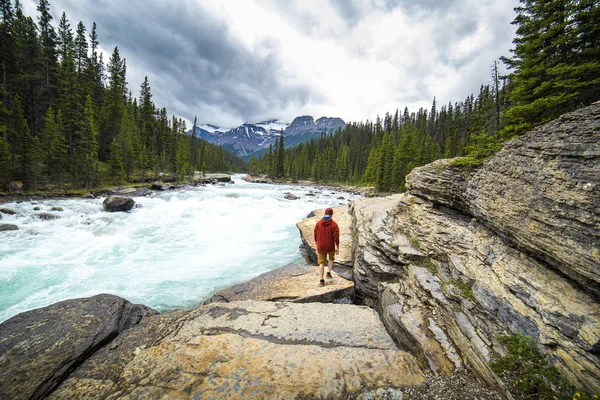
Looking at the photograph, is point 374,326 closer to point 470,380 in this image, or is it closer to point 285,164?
point 470,380

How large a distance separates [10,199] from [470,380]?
32579 millimetres

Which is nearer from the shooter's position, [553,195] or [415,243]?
[553,195]

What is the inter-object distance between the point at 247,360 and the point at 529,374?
4.39 m

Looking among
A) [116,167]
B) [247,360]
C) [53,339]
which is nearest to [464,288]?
[247,360]

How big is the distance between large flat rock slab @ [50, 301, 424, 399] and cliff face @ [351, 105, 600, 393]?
939 mm

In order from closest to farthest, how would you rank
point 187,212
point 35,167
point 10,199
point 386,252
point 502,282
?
1. point 502,282
2. point 386,252
3. point 10,199
4. point 187,212
5. point 35,167

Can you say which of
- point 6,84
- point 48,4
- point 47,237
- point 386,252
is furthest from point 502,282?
point 48,4

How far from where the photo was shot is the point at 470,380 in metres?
3.50

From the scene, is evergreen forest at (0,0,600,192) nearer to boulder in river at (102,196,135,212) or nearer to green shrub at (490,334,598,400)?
green shrub at (490,334,598,400)

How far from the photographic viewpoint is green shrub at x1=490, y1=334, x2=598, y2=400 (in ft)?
9.48

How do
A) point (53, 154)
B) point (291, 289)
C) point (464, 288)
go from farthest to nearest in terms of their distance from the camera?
point (53, 154)
point (291, 289)
point (464, 288)

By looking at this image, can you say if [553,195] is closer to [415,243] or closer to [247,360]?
[415,243]

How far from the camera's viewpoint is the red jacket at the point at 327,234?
24.8ft

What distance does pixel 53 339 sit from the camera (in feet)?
14.6
